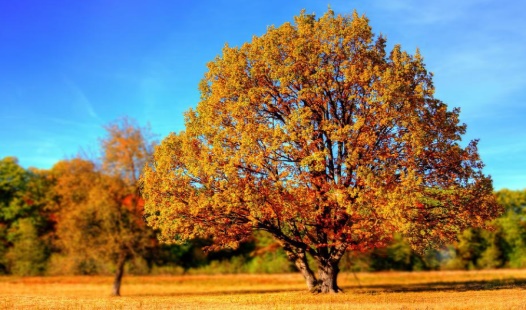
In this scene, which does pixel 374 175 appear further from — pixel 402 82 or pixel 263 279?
pixel 263 279

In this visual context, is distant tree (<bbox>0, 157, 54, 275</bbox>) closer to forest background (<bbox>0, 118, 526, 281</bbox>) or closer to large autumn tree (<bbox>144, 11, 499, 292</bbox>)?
forest background (<bbox>0, 118, 526, 281</bbox>)

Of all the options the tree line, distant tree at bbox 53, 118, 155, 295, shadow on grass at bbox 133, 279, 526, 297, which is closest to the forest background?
distant tree at bbox 53, 118, 155, 295

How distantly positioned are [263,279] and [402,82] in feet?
118

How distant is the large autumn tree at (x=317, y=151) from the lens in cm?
3170

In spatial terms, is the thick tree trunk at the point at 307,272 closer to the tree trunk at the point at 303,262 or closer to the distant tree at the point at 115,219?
the tree trunk at the point at 303,262

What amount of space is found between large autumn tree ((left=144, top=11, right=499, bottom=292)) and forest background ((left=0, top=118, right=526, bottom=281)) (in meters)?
12.4

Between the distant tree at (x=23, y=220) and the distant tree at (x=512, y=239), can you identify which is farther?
the distant tree at (x=512, y=239)

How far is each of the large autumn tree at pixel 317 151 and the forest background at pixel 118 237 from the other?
1235 centimetres

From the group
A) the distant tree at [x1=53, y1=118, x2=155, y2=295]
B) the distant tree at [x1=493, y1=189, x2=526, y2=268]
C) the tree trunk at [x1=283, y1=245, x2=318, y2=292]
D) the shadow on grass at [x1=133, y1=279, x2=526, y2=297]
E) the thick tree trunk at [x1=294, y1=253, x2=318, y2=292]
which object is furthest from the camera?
the distant tree at [x1=493, y1=189, x2=526, y2=268]

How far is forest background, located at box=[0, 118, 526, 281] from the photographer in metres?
45.6

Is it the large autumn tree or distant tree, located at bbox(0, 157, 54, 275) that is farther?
distant tree, located at bbox(0, 157, 54, 275)

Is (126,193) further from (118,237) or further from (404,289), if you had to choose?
(404,289)

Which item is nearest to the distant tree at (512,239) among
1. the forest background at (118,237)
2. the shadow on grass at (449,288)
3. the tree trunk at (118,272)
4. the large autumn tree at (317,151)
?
the forest background at (118,237)

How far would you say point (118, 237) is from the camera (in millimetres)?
44938
